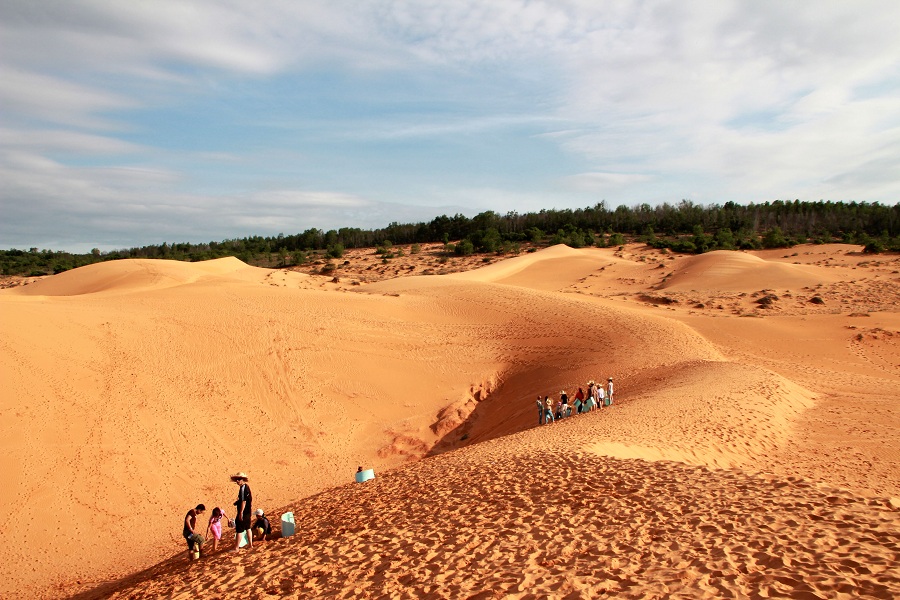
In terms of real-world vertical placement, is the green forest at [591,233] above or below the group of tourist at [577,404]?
above

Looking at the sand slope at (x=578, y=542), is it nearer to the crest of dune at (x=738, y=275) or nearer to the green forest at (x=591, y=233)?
the crest of dune at (x=738, y=275)

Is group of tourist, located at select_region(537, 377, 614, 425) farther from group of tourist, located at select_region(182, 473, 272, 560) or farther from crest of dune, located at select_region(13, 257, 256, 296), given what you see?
crest of dune, located at select_region(13, 257, 256, 296)

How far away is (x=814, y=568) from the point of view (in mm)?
5934

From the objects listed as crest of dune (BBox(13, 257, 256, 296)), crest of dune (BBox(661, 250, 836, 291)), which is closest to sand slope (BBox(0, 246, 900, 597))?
crest of dune (BBox(13, 257, 256, 296))

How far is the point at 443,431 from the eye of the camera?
19734 mm

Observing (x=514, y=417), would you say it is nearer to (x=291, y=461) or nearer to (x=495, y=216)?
(x=291, y=461)

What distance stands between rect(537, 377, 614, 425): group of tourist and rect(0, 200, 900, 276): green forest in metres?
42.7

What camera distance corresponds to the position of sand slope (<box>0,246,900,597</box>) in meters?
7.38

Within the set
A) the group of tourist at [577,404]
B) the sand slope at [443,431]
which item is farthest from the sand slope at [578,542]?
the group of tourist at [577,404]

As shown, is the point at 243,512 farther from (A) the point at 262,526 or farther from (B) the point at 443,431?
(B) the point at 443,431

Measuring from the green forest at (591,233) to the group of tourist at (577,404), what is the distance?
42.7 metres

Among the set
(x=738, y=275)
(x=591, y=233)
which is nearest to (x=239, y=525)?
(x=738, y=275)

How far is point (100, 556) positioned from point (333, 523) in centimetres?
596

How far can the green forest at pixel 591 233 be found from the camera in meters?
63.4
